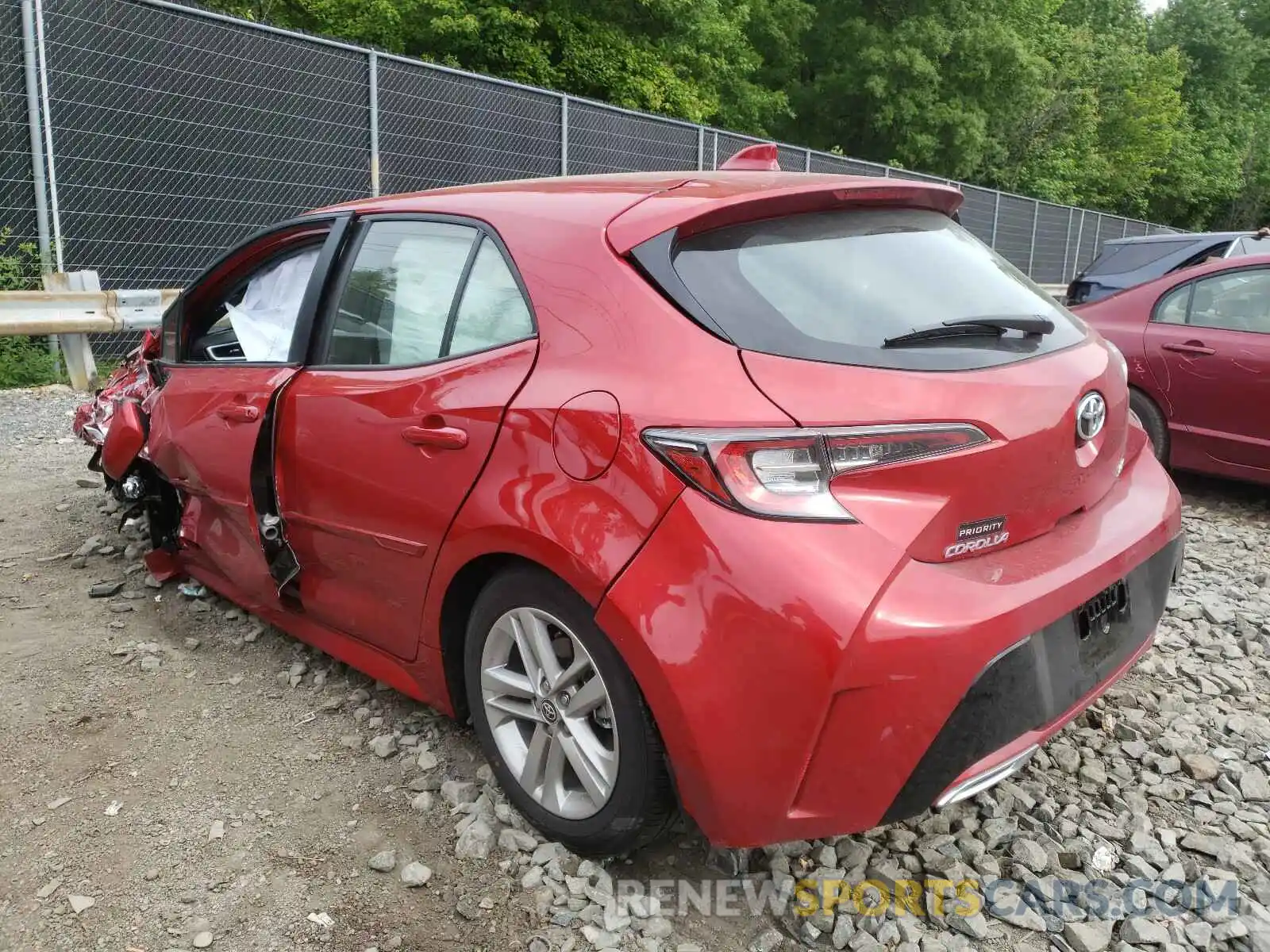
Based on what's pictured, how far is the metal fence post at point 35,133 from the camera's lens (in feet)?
22.6

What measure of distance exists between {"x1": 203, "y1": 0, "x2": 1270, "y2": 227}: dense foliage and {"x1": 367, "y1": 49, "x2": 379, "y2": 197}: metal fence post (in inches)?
279

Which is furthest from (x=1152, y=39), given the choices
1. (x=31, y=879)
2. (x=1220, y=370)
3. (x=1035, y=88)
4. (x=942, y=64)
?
(x=31, y=879)

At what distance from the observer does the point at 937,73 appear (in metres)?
23.7

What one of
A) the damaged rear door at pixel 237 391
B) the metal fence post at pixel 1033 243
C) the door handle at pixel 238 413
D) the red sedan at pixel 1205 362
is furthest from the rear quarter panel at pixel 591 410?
the metal fence post at pixel 1033 243

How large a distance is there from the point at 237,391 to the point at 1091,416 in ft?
8.39

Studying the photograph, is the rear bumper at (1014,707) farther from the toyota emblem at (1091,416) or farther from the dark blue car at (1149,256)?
the dark blue car at (1149,256)

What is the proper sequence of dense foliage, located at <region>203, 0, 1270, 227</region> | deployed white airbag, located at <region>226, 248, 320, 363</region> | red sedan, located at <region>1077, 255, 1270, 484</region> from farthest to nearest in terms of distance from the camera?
dense foliage, located at <region>203, 0, 1270, 227</region> → red sedan, located at <region>1077, 255, 1270, 484</region> → deployed white airbag, located at <region>226, 248, 320, 363</region>

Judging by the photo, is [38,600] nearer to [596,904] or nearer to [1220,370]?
[596,904]

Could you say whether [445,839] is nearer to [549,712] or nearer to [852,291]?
[549,712]

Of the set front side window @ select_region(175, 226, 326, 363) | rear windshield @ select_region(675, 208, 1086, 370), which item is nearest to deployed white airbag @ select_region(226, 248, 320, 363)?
front side window @ select_region(175, 226, 326, 363)

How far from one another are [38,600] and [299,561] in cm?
150

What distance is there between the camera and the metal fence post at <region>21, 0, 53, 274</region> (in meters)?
6.89

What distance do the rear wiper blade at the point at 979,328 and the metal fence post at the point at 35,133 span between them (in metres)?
7.20

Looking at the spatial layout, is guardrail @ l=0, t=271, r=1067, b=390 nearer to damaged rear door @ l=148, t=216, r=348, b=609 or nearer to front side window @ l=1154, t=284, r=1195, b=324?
front side window @ l=1154, t=284, r=1195, b=324
